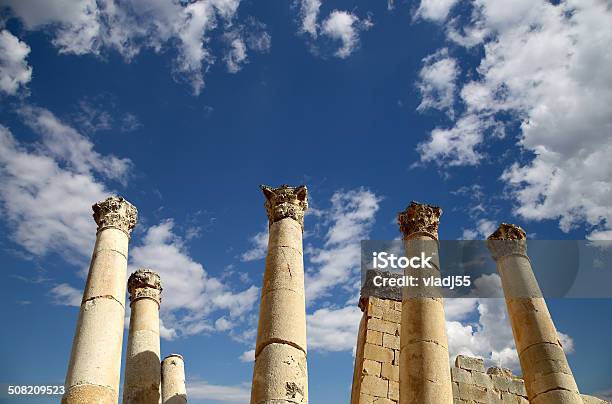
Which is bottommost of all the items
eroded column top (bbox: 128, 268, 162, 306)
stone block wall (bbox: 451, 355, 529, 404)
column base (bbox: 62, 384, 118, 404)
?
column base (bbox: 62, 384, 118, 404)

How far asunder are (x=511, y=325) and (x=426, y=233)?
3.90 meters

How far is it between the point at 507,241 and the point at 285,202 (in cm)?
751

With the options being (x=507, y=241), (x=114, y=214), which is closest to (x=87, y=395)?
(x=114, y=214)

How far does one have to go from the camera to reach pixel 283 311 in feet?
32.5

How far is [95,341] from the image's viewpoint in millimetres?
9711

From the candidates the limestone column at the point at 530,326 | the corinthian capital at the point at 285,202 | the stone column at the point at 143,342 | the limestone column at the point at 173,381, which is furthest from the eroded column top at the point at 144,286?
the limestone column at the point at 530,326

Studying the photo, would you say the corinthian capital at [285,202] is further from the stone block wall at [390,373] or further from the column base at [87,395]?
the stone block wall at [390,373]

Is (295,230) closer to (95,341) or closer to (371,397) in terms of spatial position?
(95,341)

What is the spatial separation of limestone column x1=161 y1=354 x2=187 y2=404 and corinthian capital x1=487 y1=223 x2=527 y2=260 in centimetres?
1207

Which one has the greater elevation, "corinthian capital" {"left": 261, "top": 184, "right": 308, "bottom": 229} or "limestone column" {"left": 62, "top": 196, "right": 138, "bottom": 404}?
"corinthian capital" {"left": 261, "top": 184, "right": 308, "bottom": 229}

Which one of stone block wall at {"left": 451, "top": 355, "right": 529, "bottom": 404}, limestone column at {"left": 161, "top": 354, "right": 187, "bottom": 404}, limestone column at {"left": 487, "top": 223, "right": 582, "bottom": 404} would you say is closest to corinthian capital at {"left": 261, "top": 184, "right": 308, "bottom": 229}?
limestone column at {"left": 487, "top": 223, "right": 582, "bottom": 404}

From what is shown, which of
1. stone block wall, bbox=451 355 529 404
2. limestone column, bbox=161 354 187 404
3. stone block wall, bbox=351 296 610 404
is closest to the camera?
stone block wall, bbox=351 296 610 404

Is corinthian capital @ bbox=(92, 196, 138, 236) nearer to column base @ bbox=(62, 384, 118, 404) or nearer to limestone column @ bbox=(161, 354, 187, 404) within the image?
column base @ bbox=(62, 384, 118, 404)

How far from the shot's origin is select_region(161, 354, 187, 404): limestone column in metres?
17.0
